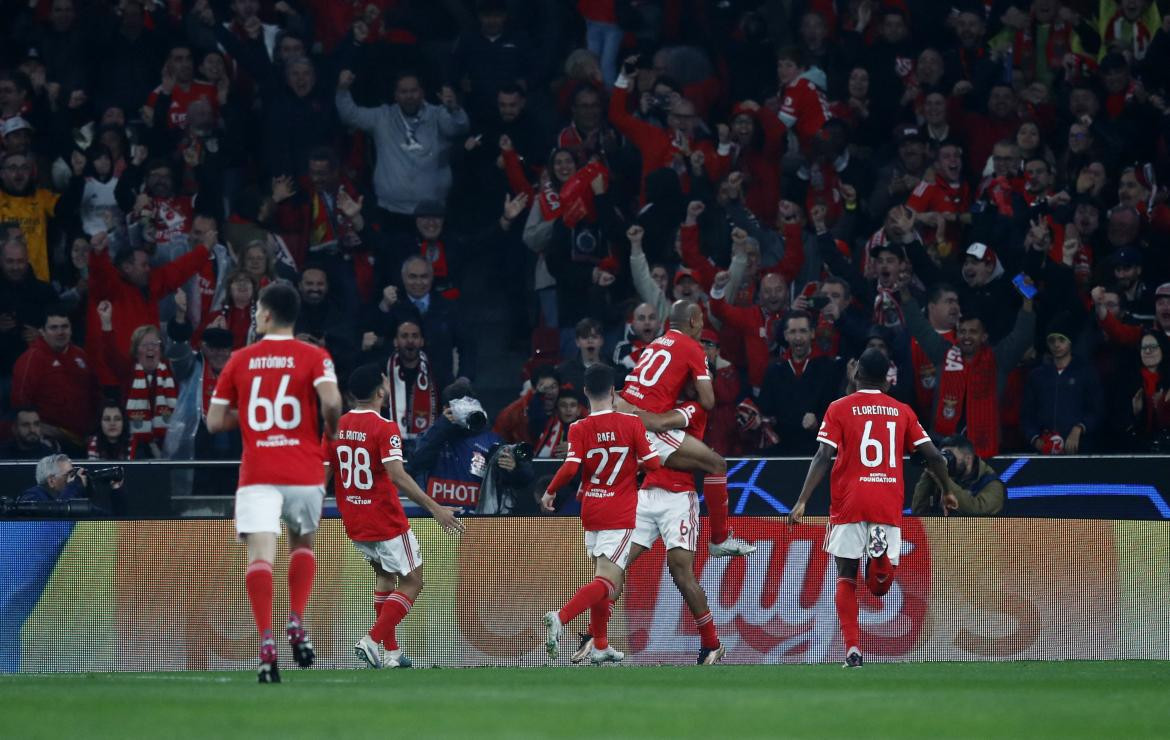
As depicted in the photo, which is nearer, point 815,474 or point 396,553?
point 815,474

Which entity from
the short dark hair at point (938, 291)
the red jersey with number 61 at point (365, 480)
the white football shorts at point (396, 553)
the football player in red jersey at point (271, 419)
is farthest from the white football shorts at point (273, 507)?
the short dark hair at point (938, 291)

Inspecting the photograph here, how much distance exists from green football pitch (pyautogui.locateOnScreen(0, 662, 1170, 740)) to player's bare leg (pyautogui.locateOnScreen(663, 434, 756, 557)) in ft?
6.80

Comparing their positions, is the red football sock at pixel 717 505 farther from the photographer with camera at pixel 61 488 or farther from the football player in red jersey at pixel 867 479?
the photographer with camera at pixel 61 488

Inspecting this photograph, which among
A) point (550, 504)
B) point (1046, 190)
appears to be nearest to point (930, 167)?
point (1046, 190)

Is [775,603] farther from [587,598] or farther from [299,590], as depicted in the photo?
[299,590]

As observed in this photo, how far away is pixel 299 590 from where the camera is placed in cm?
999

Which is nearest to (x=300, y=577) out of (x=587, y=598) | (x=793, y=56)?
(x=587, y=598)

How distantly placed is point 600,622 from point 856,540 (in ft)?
6.47

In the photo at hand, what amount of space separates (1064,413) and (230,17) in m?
9.99

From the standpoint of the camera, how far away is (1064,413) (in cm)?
1636

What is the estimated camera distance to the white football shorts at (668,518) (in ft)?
43.8

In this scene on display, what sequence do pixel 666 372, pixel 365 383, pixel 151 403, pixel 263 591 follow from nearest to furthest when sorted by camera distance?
pixel 263 591, pixel 365 383, pixel 666 372, pixel 151 403

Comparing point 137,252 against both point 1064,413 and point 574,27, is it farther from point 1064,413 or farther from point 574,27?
point 1064,413

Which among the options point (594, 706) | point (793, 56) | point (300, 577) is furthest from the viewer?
point (793, 56)
